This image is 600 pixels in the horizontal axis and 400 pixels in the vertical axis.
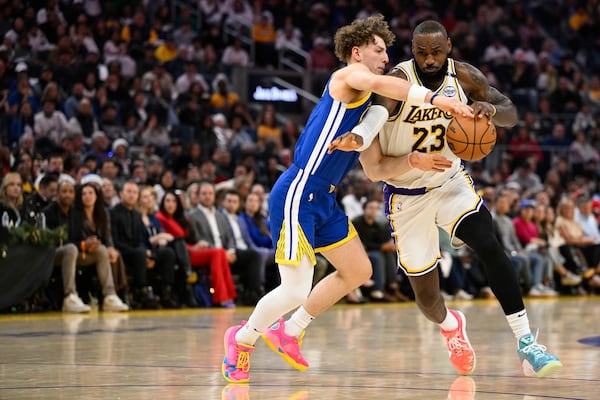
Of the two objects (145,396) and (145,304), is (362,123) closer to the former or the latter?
(145,396)

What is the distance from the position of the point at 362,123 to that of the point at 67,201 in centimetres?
633

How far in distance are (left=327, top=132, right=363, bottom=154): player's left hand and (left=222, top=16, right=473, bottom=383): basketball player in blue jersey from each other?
184mm

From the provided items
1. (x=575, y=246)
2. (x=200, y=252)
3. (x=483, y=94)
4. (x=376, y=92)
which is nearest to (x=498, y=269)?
(x=483, y=94)

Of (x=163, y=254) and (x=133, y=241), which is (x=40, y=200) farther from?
(x=163, y=254)

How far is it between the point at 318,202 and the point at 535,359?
1.39 metres

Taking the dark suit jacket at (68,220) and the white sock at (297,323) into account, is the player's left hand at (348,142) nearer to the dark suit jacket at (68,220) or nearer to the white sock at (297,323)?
the white sock at (297,323)

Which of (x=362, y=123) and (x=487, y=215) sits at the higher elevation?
(x=362, y=123)

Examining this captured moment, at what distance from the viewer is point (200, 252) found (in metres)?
12.1

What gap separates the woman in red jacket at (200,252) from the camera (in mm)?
11992

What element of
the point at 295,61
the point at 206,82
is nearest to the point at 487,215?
the point at 206,82

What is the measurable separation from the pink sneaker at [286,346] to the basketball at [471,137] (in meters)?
1.40

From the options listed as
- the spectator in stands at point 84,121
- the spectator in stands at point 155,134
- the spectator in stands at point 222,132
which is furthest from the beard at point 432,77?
the spectator in stands at point 222,132

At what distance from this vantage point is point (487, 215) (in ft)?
19.3

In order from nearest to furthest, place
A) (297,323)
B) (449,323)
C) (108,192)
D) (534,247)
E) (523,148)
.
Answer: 1. (297,323)
2. (449,323)
3. (108,192)
4. (534,247)
5. (523,148)
